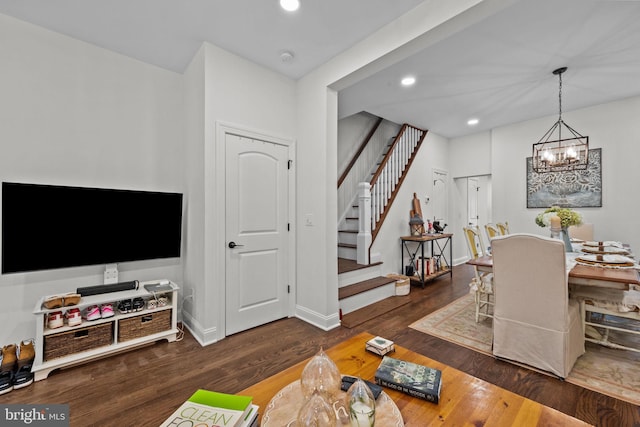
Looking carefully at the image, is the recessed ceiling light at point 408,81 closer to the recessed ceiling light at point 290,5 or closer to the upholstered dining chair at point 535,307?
the recessed ceiling light at point 290,5

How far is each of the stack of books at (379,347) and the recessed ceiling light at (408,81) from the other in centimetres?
319

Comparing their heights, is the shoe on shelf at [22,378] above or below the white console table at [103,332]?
below

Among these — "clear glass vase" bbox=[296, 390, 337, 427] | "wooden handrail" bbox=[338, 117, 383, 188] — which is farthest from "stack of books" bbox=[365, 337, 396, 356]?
"wooden handrail" bbox=[338, 117, 383, 188]

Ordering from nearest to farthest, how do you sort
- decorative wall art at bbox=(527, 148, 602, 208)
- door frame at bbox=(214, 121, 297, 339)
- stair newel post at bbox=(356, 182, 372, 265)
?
door frame at bbox=(214, 121, 297, 339)
stair newel post at bbox=(356, 182, 372, 265)
decorative wall art at bbox=(527, 148, 602, 208)

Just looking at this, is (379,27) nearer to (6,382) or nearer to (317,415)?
(317,415)

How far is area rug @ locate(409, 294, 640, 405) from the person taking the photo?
1.96 metres

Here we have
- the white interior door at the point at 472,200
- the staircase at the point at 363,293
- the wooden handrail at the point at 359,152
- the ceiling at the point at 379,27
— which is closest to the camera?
the ceiling at the point at 379,27

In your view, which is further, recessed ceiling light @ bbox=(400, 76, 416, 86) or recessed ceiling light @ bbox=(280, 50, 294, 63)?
recessed ceiling light @ bbox=(400, 76, 416, 86)

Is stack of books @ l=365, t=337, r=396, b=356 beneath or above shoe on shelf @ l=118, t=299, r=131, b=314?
above

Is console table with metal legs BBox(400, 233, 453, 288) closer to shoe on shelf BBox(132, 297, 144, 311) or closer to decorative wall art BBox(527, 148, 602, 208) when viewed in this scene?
decorative wall art BBox(527, 148, 602, 208)

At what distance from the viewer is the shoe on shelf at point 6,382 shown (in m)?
1.88

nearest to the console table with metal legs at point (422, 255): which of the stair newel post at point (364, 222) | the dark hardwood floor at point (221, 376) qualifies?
the stair newel post at point (364, 222)

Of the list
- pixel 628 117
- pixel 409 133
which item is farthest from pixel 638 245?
pixel 409 133

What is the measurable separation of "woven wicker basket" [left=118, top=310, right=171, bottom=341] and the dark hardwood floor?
15 cm
